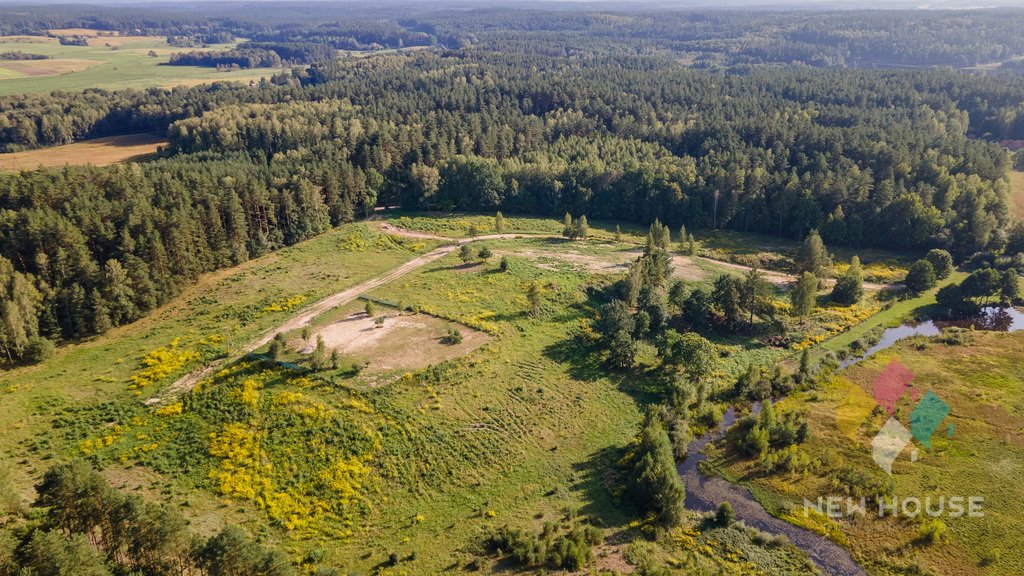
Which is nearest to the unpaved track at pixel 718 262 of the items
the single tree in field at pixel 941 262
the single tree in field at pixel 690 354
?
the single tree in field at pixel 941 262

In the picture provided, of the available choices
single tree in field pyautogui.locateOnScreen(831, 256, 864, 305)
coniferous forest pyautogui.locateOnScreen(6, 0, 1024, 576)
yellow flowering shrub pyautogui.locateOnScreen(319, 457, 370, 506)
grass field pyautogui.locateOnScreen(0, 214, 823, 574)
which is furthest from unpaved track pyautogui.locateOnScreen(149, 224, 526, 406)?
single tree in field pyautogui.locateOnScreen(831, 256, 864, 305)

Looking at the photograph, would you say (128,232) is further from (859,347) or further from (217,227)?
(859,347)

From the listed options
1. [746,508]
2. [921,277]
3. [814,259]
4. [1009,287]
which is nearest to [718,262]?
[814,259]

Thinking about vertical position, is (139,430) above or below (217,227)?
below

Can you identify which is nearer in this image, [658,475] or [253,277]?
[658,475]

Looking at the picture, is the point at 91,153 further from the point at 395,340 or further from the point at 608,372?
the point at 608,372

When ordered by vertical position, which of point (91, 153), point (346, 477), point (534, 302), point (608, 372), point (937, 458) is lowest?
point (937, 458)

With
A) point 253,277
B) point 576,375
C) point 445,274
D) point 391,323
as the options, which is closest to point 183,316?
point 253,277
